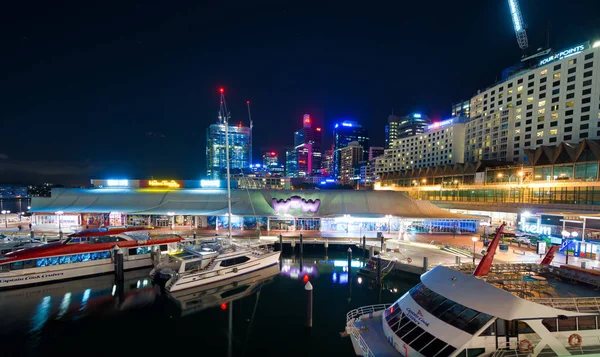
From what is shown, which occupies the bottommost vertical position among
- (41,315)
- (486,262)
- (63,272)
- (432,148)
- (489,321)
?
(41,315)

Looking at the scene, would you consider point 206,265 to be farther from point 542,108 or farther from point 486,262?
point 542,108

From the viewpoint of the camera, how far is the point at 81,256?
24.7 meters

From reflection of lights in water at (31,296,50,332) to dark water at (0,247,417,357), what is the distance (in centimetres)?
6

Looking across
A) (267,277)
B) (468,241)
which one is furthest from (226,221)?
(468,241)

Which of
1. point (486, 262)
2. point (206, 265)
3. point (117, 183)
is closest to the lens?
point (486, 262)

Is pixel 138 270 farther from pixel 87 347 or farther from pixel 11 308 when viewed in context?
pixel 87 347

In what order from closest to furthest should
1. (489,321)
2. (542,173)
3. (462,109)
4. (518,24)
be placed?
(489,321), (542,173), (518,24), (462,109)

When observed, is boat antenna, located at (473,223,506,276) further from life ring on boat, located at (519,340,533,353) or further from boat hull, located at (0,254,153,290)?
boat hull, located at (0,254,153,290)

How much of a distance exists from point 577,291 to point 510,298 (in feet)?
15.2

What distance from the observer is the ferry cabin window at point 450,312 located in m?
9.38

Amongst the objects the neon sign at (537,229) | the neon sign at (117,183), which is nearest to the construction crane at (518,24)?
the neon sign at (537,229)

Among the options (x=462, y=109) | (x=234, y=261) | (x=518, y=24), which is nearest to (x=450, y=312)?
(x=234, y=261)

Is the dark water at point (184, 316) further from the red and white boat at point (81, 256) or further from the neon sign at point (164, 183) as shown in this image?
the neon sign at point (164, 183)

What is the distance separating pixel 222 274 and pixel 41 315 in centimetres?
1179
